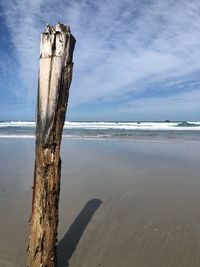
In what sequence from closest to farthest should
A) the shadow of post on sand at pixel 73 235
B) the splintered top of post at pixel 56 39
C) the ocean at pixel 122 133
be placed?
the splintered top of post at pixel 56 39
the shadow of post on sand at pixel 73 235
the ocean at pixel 122 133

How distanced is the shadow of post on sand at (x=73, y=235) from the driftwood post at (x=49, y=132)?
0.74m

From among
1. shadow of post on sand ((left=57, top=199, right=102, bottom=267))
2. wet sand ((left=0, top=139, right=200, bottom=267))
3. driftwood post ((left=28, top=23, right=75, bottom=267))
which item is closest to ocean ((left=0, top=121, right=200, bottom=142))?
wet sand ((left=0, top=139, right=200, bottom=267))

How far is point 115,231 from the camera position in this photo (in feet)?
16.7

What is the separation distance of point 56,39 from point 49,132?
3.18ft

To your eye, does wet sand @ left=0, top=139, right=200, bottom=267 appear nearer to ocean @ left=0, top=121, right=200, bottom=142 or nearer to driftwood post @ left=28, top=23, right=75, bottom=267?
driftwood post @ left=28, top=23, right=75, bottom=267

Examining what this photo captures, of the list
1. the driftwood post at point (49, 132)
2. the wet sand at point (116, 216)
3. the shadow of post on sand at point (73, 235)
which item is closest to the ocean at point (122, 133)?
the wet sand at point (116, 216)

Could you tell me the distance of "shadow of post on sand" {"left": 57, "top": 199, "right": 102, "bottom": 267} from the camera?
4266 millimetres

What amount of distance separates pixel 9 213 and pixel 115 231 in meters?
2.10

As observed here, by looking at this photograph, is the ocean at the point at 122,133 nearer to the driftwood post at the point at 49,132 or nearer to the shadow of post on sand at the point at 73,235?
the shadow of post on sand at the point at 73,235

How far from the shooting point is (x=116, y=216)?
19.1 feet

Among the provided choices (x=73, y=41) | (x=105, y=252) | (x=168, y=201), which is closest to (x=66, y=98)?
(x=73, y=41)

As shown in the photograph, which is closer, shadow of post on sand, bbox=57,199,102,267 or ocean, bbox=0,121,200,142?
shadow of post on sand, bbox=57,199,102,267

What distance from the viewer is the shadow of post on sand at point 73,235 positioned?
427cm

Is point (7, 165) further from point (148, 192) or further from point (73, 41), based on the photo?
point (73, 41)
